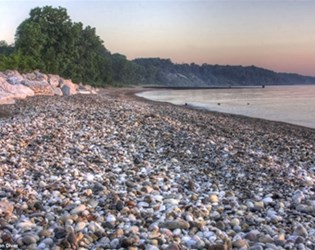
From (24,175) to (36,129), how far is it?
237 inches

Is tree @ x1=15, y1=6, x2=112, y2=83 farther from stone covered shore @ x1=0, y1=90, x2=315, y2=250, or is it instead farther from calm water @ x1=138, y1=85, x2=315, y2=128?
stone covered shore @ x1=0, y1=90, x2=315, y2=250

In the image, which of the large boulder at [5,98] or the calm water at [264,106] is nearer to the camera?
the large boulder at [5,98]

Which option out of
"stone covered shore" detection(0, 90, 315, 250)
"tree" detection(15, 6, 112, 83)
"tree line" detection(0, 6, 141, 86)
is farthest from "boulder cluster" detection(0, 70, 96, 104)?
"stone covered shore" detection(0, 90, 315, 250)

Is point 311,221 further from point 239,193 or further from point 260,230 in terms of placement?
point 239,193

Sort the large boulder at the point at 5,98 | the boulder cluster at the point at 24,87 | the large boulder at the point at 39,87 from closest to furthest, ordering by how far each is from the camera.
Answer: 1. the large boulder at the point at 5,98
2. the boulder cluster at the point at 24,87
3. the large boulder at the point at 39,87

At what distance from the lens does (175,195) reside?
710 centimetres

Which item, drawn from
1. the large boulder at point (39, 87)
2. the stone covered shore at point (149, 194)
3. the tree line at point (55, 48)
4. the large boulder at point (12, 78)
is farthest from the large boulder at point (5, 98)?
the tree line at point (55, 48)

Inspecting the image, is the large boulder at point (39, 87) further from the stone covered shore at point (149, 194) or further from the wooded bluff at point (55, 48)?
the stone covered shore at point (149, 194)

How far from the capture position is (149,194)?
23.1ft

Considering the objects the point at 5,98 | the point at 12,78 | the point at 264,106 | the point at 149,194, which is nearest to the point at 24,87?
the point at 12,78

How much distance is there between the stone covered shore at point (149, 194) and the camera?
5.18 m

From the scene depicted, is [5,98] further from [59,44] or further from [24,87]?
[59,44]

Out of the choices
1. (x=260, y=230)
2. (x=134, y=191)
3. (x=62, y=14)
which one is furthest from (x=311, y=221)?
(x=62, y=14)

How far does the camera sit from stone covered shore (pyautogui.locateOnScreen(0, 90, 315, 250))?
17.0 ft
